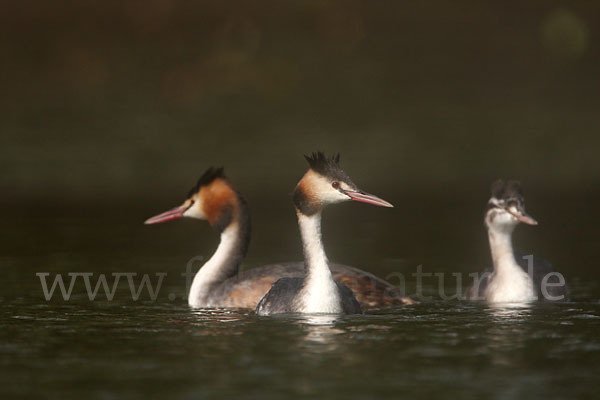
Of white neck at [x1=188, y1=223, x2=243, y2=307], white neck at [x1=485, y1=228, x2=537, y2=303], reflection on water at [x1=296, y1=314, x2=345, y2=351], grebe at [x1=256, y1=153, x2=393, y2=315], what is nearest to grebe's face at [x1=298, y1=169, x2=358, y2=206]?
grebe at [x1=256, y1=153, x2=393, y2=315]

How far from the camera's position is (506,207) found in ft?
52.8

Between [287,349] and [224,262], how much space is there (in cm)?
409

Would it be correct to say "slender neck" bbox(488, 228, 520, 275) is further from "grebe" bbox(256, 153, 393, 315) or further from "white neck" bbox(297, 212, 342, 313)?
"white neck" bbox(297, 212, 342, 313)

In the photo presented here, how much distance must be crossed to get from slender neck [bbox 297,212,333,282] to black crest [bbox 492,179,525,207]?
2.52 m

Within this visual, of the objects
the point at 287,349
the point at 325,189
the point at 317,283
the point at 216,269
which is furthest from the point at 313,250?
the point at 216,269

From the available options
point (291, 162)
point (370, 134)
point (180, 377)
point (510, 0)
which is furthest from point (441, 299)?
point (510, 0)

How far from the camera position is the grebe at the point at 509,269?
16.0 m

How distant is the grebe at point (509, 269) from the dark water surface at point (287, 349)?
0.31 metres

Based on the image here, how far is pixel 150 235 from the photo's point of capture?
25.3m

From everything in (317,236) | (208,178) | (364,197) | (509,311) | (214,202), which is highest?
(208,178)

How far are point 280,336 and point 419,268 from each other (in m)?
6.60

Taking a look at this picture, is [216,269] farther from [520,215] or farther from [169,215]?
[520,215]

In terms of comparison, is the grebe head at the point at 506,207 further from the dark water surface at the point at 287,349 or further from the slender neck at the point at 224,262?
the slender neck at the point at 224,262

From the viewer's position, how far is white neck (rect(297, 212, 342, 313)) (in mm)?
14266
